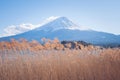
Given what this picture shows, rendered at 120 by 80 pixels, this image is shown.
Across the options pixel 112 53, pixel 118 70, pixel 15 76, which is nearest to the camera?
pixel 15 76

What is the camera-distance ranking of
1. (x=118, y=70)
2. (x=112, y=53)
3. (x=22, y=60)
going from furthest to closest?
(x=112, y=53) < (x=118, y=70) < (x=22, y=60)

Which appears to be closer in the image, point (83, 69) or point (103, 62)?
point (83, 69)

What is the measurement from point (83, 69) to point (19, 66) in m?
1.41

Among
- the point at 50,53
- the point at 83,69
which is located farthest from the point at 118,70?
the point at 50,53

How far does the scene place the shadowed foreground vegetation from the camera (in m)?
5.50

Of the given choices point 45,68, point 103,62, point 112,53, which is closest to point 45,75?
point 45,68

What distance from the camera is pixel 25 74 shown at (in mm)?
5477

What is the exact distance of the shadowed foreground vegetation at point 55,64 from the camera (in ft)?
18.1

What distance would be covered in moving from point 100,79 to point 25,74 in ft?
5.41

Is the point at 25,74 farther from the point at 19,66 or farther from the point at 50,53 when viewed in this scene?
the point at 50,53

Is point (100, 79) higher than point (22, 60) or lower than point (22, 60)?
lower

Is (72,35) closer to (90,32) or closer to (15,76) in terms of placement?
(90,32)

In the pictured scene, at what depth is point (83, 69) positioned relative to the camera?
5996 mm

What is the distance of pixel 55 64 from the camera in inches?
232
